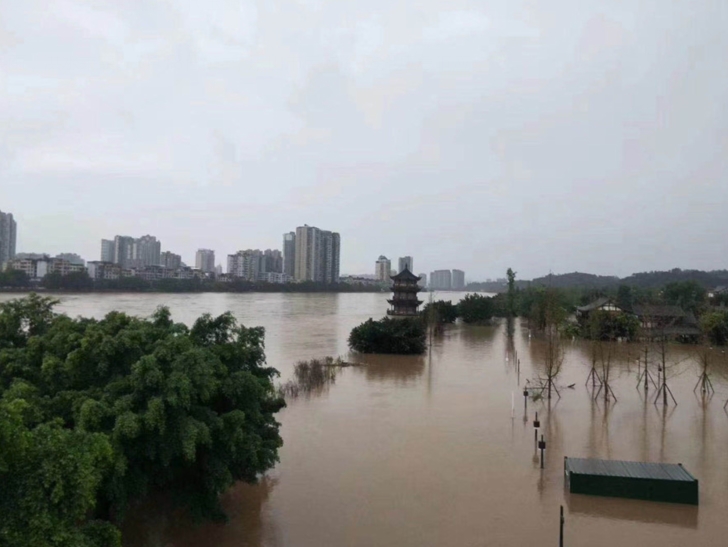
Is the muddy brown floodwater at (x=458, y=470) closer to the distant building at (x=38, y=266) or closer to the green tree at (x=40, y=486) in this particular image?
the green tree at (x=40, y=486)

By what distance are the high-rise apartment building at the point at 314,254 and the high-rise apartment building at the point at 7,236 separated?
2241 inches

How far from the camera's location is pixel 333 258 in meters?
131

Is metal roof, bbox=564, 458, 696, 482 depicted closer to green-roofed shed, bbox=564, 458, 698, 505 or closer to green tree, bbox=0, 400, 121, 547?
green-roofed shed, bbox=564, 458, 698, 505

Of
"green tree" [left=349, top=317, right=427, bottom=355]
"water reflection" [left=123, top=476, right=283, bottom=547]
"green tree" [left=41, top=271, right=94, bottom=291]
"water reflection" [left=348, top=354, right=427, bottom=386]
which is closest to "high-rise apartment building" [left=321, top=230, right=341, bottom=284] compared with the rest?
"green tree" [left=41, top=271, right=94, bottom=291]

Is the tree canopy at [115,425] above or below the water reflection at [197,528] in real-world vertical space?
above

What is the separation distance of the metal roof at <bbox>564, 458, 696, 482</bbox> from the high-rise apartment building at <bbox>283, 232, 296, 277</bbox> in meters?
124

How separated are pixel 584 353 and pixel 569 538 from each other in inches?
812

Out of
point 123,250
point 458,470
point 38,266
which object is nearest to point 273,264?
point 123,250

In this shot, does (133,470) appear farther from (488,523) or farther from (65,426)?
(488,523)

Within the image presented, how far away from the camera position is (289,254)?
442 ft

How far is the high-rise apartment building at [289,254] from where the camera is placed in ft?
435

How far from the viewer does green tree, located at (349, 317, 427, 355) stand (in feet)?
82.9

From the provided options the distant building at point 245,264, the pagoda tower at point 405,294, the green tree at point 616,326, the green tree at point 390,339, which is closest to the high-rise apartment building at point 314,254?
the distant building at point 245,264

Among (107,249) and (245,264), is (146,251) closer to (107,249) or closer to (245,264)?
(107,249)
